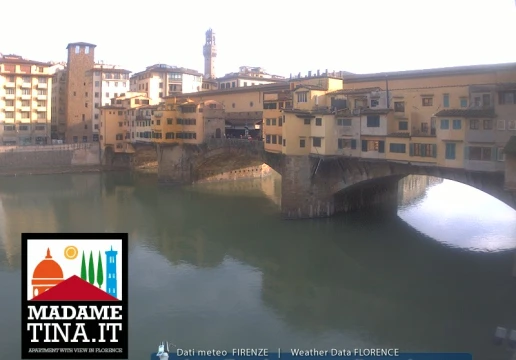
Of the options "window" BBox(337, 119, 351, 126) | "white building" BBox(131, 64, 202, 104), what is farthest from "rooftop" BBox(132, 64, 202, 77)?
"window" BBox(337, 119, 351, 126)

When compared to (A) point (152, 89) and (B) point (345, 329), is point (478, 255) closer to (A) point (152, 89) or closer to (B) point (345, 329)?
(B) point (345, 329)

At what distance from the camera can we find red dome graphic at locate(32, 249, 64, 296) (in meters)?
9.10

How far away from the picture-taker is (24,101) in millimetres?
51156

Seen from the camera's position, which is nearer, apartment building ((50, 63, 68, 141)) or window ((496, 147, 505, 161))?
window ((496, 147, 505, 161))

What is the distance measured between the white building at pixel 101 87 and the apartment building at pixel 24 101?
4.37 meters

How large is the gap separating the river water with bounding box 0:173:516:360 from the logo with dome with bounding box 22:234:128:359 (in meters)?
3.99

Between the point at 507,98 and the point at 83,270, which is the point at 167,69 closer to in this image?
the point at 507,98

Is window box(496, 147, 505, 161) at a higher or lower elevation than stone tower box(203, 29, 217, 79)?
lower

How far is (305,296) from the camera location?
1652cm

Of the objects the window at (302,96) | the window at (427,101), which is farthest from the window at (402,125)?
the window at (302,96)

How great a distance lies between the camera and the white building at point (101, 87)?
5391 centimetres

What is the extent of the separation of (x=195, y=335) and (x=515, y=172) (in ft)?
37.8

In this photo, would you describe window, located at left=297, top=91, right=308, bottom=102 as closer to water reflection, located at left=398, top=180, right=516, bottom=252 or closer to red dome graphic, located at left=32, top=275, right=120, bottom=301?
water reflection, located at left=398, top=180, right=516, bottom=252

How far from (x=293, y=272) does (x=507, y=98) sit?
10.0 metres
